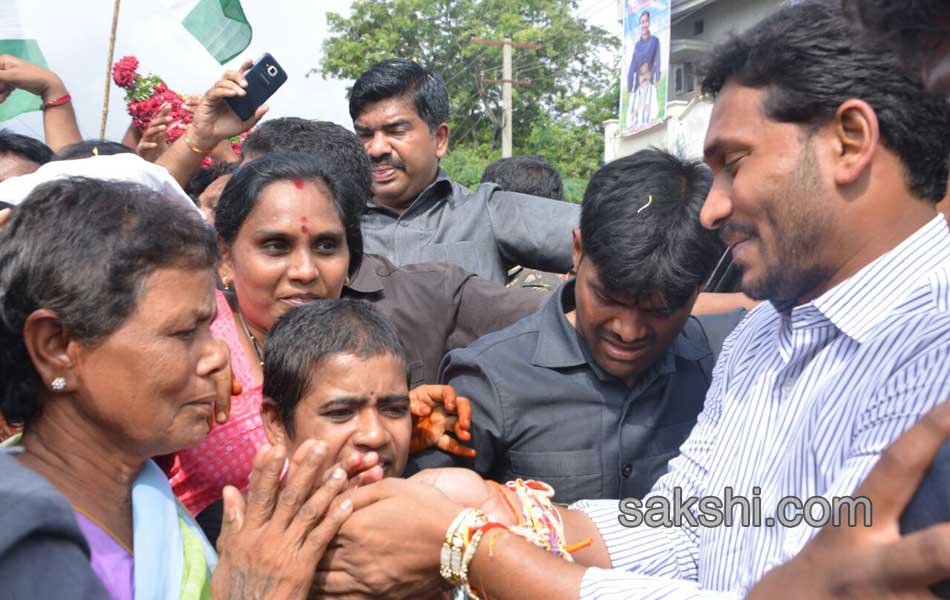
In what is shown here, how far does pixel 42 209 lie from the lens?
1.77 metres

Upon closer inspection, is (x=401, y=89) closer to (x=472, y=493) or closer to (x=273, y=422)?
(x=273, y=422)

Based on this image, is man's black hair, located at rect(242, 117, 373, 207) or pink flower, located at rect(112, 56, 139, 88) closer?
man's black hair, located at rect(242, 117, 373, 207)

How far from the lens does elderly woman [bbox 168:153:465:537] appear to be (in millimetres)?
2656

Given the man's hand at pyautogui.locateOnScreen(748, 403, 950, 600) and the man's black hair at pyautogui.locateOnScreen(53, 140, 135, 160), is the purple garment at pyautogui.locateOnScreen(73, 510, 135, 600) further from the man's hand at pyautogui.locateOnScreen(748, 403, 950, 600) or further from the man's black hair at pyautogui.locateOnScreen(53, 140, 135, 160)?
the man's black hair at pyautogui.locateOnScreen(53, 140, 135, 160)

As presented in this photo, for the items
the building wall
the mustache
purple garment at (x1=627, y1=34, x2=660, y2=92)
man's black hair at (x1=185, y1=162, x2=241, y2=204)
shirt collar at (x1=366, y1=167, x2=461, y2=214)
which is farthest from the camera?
purple garment at (x1=627, y1=34, x2=660, y2=92)

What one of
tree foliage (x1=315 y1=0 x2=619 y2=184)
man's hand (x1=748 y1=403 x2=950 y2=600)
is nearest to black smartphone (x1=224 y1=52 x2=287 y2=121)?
man's hand (x1=748 y1=403 x2=950 y2=600)

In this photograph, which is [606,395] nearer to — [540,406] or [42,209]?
[540,406]

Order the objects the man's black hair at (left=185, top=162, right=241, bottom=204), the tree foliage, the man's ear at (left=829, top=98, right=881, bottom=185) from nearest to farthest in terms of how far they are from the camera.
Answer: the man's ear at (left=829, top=98, right=881, bottom=185) < the man's black hair at (left=185, top=162, right=241, bottom=204) < the tree foliage

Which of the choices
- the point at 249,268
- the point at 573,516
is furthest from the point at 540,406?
the point at 249,268

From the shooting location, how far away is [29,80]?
445cm

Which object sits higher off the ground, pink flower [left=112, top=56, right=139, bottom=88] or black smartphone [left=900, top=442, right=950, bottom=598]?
pink flower [left=112, top=56, right=139, bottom=88]

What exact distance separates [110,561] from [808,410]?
1435 mm

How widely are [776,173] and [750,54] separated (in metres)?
0.31

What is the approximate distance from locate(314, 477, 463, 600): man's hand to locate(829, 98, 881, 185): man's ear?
111 centimetres
